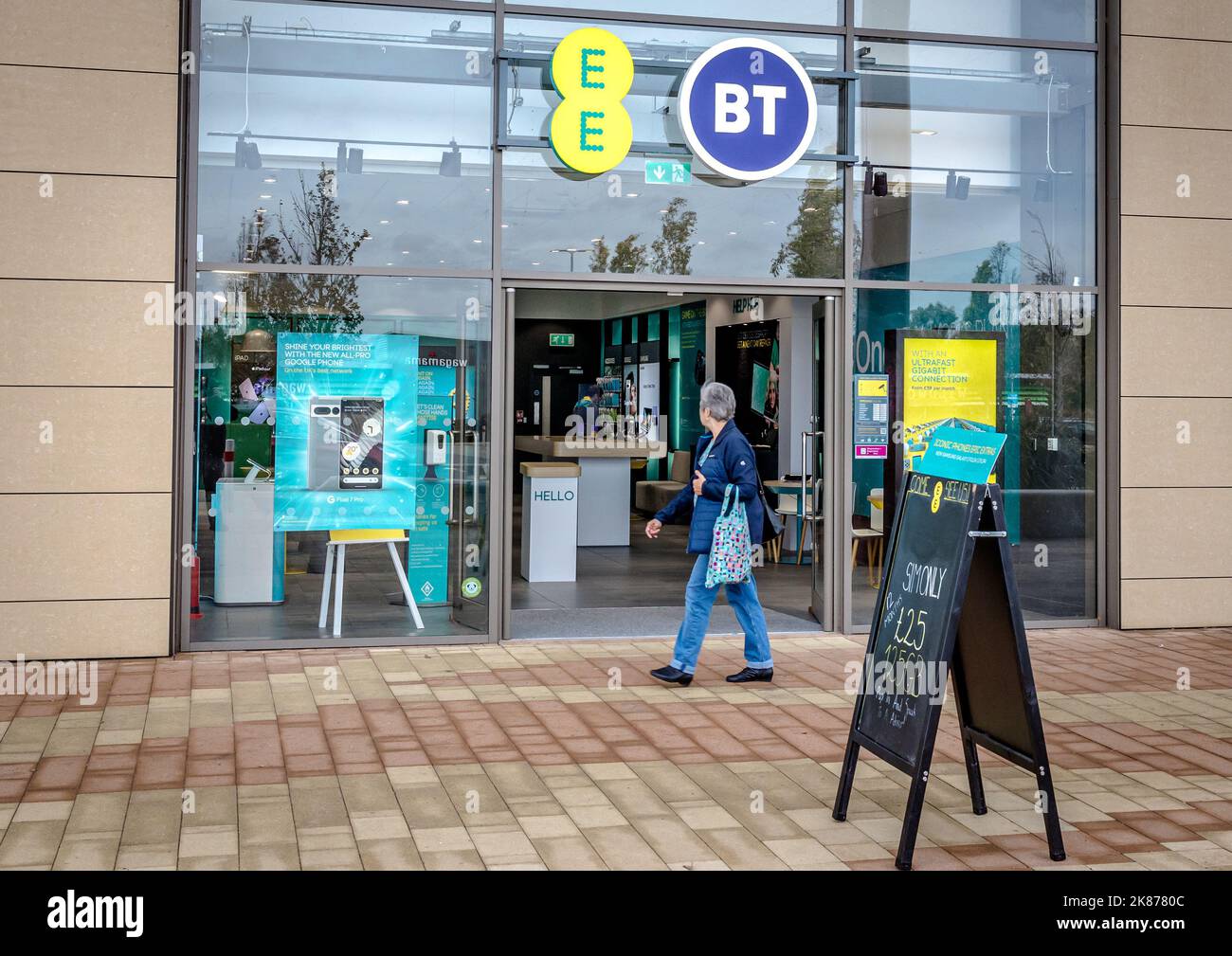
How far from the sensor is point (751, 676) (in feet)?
24.2

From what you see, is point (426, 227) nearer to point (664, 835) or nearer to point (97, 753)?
point (97, 753)

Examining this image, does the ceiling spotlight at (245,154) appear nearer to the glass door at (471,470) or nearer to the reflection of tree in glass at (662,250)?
the glass door at (471,470)

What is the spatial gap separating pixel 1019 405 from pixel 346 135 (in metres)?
4.79

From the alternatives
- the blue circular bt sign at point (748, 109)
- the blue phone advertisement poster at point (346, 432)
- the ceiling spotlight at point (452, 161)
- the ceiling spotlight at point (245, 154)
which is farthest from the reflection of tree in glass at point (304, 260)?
the blue circular bt sign at point (748, 109)

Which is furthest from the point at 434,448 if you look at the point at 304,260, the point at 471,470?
the point at 304,260

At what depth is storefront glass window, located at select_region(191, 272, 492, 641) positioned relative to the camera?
8.22 m

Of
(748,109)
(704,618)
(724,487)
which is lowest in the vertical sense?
(704,618)

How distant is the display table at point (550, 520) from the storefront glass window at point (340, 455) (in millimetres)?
2817

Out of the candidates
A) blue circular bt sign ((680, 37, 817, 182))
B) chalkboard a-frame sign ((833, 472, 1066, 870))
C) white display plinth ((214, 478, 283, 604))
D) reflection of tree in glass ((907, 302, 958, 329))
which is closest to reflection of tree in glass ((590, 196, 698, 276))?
blue circular bt sign ((680, 37, 817, 182))

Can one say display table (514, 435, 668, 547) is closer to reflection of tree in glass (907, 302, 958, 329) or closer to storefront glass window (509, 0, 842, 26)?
reflection of tree in glass (907, 302, 958, 329)

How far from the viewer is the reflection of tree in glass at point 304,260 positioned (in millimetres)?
8211

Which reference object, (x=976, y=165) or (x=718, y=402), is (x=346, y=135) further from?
(x=976, y=165)

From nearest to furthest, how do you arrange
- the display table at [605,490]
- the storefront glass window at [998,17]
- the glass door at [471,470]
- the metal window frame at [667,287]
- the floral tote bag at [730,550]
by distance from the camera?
the floral tote bag at [730,550] < the metal window frame at [667,287] < the glass door at [471,470] < the storefront glass window at [998,17] < the display table at [605,490]

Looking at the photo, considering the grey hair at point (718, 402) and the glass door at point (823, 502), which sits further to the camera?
the glass door at point (823, 502)
